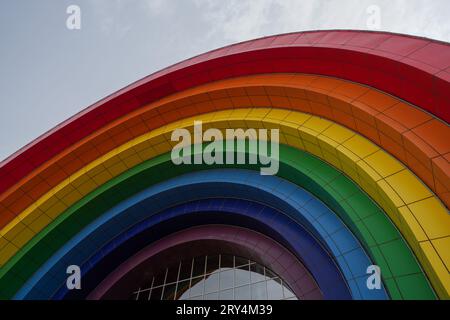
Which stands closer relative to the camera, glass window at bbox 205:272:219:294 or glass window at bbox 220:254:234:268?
glass window at bbox 205:272:219:294

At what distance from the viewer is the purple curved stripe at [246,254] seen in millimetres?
11289

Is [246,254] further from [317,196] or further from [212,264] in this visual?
[317,196]

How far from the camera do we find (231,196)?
14.3 m

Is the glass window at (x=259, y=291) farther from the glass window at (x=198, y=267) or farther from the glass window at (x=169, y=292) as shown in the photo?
the glass window at (x=169, y=292)

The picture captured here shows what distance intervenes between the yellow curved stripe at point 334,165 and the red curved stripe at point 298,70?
1.91m

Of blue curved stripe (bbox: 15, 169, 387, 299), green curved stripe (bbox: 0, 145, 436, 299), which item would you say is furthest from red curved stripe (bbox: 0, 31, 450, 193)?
blue curved stripe (bbox: 15, 169, 387, 299)

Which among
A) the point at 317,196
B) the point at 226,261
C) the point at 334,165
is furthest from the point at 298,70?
the point at 226,261

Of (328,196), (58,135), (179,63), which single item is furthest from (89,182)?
(328,196)

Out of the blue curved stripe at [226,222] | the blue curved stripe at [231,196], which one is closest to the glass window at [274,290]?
the blue curved stripe at [226,222]

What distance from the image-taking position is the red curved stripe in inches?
286

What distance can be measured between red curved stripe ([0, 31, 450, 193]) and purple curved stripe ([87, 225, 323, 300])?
7551mm

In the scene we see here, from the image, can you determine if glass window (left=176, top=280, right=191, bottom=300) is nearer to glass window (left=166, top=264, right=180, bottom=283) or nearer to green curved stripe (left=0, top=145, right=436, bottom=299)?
glass window (left=166, top=264, right=180, bottom=283)

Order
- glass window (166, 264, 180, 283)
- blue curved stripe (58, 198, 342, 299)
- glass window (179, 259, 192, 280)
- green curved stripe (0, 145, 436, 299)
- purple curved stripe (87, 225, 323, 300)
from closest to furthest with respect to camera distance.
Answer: green curved stripe (0, 145, 436, 299) < blue curved stripe (58, 198, 342, 299) < purple curved stripe (87, 225, 323, 300) < glass window (179, 259, 192, 280) < glass window (166, 264, 180, 283)

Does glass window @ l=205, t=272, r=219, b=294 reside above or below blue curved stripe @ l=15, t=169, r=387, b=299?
below
